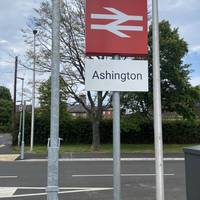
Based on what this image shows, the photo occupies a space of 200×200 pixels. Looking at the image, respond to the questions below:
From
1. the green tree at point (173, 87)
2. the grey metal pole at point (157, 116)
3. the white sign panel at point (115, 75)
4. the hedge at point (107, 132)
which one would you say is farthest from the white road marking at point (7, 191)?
the hedge at point (107, 132)

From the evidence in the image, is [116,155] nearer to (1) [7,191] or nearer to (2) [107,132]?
(1) [7,191]

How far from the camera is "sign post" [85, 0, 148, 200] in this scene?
5785 mm

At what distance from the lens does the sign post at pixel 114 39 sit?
5.79m

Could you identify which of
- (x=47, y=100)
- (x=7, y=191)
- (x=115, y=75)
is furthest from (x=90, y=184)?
(x=47, y=100)

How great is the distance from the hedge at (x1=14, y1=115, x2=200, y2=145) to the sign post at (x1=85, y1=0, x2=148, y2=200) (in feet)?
107

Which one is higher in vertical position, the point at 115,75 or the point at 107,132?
the point at 115,75

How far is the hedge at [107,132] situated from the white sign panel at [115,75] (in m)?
32.7

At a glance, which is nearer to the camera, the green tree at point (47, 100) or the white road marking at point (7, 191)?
the white road marking at point (7, 191)

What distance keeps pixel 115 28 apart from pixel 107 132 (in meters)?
34.0

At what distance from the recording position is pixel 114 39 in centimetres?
582

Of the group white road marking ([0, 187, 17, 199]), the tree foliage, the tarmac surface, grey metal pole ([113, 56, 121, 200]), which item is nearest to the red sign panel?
grey metal pole ([113, 56, 121, 200])

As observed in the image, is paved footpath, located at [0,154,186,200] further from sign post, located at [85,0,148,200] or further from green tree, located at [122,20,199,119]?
green tree, located at [122,20,199,119]

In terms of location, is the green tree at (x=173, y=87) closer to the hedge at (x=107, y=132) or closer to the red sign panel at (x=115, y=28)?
the hedge at (x=107, y=132)

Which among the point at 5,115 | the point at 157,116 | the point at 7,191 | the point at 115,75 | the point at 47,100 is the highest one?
the point at 5,115
